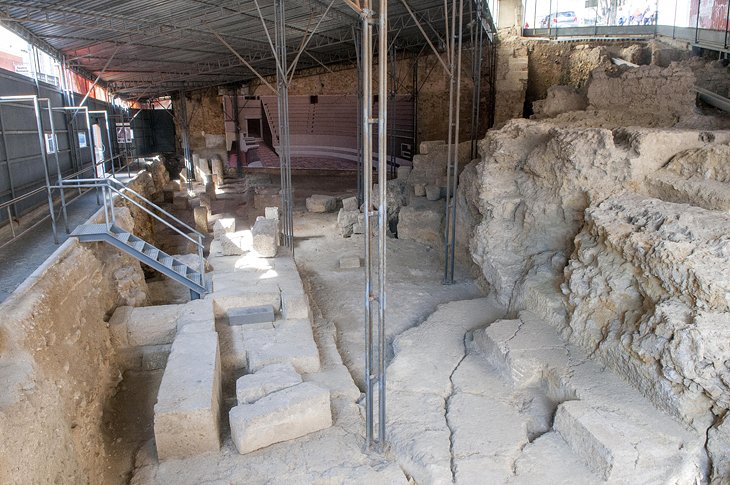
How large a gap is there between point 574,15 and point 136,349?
52.9 feet

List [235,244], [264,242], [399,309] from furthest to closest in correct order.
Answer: [235,244]
[264,242]
[399,309]

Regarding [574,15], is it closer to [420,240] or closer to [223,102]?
[420,240]

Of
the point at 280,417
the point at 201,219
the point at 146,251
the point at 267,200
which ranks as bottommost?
the point at 280,417

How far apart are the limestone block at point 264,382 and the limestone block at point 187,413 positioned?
11.0 inches

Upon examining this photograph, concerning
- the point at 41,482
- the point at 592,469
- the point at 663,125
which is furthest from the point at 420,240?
the point at 41,482

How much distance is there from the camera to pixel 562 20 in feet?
54.1

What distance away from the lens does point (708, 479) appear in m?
4.15

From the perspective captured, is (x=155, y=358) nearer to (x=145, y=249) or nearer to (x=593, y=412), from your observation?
(x=145, y=249)

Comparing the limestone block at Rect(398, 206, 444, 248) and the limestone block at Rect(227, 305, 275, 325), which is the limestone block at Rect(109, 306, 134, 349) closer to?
the limestone block at Rect(227, 305, 275, 325)

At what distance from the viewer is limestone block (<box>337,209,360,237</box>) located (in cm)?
1264

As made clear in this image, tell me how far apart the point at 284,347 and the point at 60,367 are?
2337mm

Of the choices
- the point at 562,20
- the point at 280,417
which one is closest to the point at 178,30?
the point at 280,417

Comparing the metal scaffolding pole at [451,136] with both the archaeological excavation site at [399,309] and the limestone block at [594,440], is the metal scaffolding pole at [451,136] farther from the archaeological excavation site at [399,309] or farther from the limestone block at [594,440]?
the limestone block at [594,440]

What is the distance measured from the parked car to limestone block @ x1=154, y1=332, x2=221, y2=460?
15786mm
